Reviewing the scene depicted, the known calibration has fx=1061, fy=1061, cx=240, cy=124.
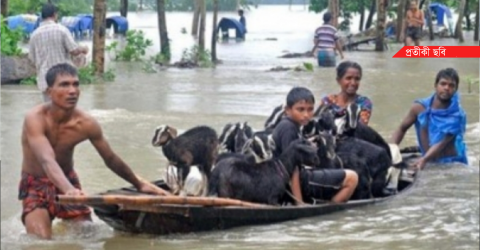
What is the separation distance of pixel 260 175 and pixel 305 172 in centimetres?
49

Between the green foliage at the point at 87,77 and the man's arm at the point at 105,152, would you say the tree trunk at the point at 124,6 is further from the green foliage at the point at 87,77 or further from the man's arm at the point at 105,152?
the man's arm at the point at 105,152

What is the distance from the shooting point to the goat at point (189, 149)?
7.30 metres

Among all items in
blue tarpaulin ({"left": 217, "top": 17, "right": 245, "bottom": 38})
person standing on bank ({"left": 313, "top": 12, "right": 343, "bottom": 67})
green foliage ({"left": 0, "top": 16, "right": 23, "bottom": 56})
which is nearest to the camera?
green foliage ({"left": 0, "top": 16, "right": 23, "bottom": 56})

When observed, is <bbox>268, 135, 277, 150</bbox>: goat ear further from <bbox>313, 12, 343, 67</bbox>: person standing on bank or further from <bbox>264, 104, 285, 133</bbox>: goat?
<bbox>313, 12, 343, 67</bbox>: person standing on bank

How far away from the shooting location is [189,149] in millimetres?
7305

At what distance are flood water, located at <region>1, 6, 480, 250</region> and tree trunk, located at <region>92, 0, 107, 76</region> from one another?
1.60 feet

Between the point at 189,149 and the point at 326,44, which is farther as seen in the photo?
the point at 326,44

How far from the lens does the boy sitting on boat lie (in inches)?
305

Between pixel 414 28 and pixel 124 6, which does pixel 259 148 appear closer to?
pixel 414 28

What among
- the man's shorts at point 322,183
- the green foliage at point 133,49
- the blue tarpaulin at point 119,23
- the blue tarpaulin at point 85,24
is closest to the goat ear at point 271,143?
the man's shorts at point 322,183

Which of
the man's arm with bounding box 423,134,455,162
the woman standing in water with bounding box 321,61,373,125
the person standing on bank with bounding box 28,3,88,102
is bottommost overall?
the man's arm with bounding box 423,134,455,162

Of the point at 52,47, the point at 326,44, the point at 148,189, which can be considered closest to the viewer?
the point at 148,189

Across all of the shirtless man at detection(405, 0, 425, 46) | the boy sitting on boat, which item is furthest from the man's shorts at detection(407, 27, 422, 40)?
the boy sitting on boat

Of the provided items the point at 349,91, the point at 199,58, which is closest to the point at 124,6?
the point at 199,58
